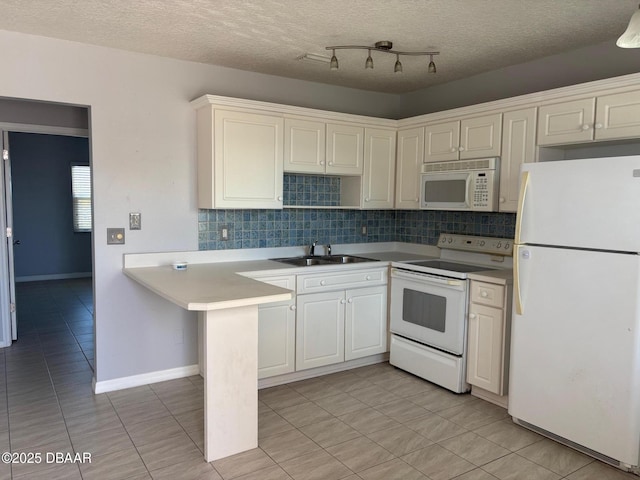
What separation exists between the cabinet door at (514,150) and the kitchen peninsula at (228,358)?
5.87 feet

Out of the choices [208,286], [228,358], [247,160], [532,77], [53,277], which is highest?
[532,77]

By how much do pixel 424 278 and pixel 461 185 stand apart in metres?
0.77

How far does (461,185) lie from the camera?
358 centimetres

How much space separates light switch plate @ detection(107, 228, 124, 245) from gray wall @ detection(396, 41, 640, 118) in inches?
114

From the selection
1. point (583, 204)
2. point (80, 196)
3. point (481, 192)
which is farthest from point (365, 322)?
point (80, 196)

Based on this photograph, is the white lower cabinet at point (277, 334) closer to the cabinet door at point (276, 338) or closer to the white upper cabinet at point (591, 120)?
the cabinet door at point (276, 338)

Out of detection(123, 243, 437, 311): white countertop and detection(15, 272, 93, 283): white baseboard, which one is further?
detection(15, 272, 93, 283): white baseboard

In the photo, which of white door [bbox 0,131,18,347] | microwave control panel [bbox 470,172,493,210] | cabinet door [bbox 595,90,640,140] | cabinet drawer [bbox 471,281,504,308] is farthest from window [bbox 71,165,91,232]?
cabinet door [bbox 595,90,640,140]

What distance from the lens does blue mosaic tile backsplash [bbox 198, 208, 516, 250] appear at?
12.3ft

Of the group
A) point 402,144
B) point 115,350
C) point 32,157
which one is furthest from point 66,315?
point 402,144

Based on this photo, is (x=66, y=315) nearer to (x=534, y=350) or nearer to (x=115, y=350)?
(x=115, y=350)

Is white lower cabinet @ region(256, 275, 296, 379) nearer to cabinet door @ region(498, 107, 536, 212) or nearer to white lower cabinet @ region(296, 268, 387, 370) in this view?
white lower cabinet @ region(296, 268, 387, 370)

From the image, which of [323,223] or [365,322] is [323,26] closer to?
[323,223]

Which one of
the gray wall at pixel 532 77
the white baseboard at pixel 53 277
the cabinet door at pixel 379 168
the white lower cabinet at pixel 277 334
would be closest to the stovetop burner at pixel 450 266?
the cabinet door at pixel 379 168
